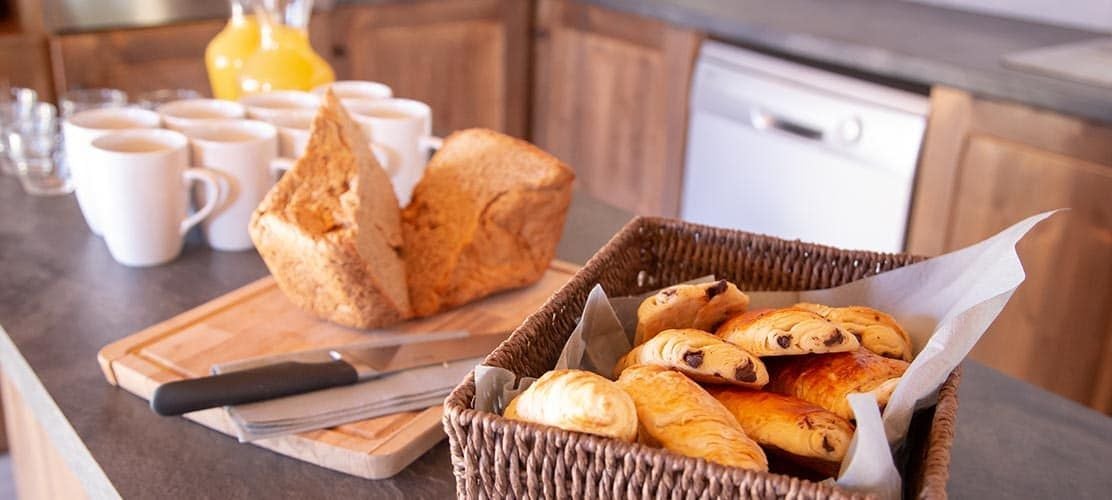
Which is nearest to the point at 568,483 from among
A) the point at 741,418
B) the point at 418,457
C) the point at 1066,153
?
the point at 741,418

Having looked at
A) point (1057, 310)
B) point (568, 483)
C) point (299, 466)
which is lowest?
point (1057, 310)

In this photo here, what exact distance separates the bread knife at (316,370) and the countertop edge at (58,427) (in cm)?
6

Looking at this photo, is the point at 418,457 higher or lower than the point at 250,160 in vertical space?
lower

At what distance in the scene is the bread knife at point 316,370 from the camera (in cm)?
73

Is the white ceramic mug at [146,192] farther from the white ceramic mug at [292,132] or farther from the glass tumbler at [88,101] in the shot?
the glass tumbler at [88,101]

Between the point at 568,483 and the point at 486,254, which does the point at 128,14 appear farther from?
the point at 568,483

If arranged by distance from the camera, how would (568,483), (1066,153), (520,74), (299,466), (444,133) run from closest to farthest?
1. (568,483)
2. (299,466)
3. (444,133)
4. (1066,153)
5. (520,74)

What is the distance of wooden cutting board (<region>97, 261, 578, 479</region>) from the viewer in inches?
28.5

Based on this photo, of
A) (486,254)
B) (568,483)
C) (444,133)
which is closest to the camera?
(568,483)

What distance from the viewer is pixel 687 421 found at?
1.75 ft

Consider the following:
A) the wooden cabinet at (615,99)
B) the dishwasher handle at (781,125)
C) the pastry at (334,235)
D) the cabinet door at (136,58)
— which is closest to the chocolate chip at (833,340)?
the pastry at (334,235)

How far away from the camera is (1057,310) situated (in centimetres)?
171

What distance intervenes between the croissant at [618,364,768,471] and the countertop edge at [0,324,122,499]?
38 centimetres

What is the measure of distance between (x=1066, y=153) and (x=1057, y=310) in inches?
→ 10.6
